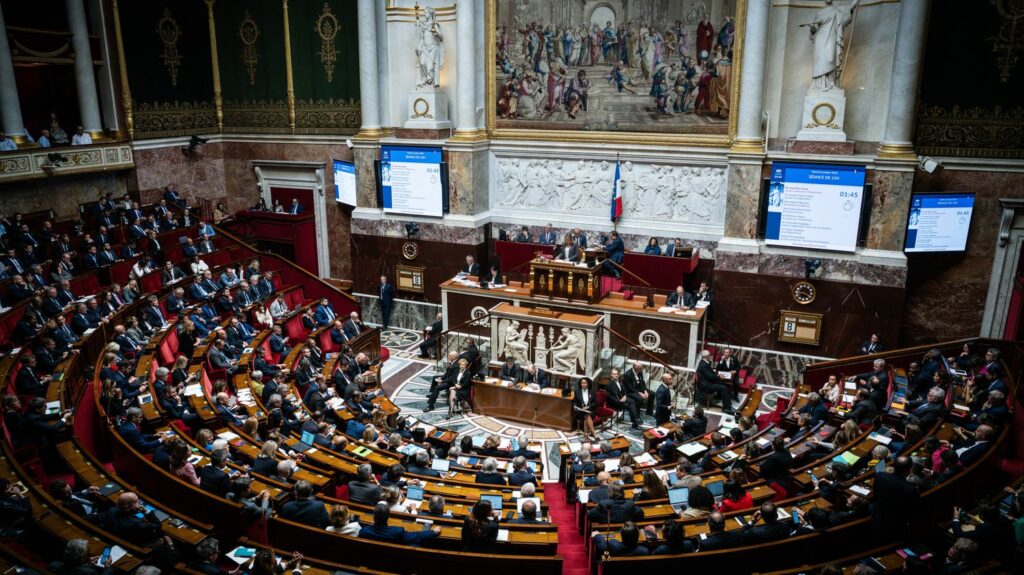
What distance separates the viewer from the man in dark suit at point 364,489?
8.48m

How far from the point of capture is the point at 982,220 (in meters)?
15.0

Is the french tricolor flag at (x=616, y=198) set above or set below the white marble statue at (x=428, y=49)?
below

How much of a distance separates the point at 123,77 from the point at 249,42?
3.78 meters

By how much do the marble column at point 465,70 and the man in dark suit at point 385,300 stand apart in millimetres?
4490

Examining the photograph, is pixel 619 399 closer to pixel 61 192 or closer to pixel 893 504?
pixel 893 504

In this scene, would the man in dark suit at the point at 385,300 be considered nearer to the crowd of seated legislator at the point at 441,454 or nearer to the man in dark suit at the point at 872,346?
the crowd of seated legislator at the point at 441,454

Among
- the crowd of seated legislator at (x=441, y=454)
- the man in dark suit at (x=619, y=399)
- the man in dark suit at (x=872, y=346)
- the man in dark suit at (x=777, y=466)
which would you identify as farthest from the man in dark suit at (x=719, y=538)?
the man in dark suit at (x=872, y=346)

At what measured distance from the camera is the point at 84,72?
18906 millimetres

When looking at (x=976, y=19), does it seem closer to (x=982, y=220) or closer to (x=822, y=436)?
(x=982, y=220)

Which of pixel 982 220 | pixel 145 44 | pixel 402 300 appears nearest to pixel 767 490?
pixel 982 220

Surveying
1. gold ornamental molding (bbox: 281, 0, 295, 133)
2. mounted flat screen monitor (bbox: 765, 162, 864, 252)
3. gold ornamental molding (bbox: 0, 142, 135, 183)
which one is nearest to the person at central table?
mounted flat screen monitor (bbox: 765, 162, 864, 252)

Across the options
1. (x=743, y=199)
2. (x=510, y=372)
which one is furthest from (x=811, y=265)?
(x=510, y=372)

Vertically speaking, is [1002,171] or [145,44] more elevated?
[145,44]

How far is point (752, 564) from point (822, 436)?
13.6 ft
